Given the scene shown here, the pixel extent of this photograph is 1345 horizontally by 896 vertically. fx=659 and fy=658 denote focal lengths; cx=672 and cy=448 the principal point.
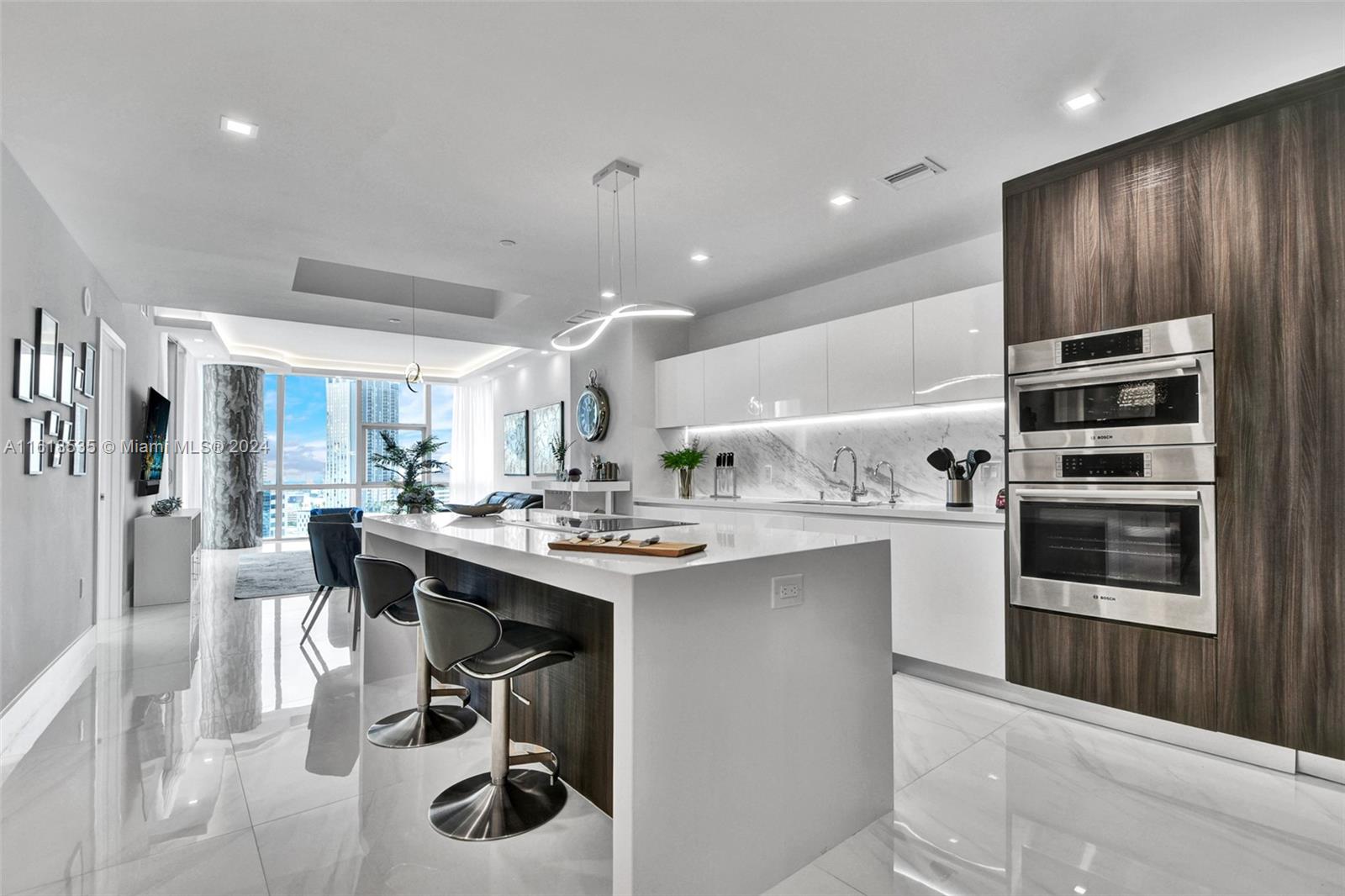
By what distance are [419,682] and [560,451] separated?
409 centimetres

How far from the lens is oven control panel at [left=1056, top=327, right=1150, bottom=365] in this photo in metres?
2.54

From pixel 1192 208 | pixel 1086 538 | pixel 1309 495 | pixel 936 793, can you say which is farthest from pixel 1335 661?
pixel 1192 208

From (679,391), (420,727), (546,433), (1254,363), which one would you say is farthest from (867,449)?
A: (546,433)

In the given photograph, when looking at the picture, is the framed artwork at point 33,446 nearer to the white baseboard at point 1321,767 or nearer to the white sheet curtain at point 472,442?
the white baseboard at point 1321,767

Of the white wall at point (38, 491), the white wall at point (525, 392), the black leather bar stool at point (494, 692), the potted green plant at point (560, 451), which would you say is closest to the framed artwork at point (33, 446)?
the white wall at point (38, 491)

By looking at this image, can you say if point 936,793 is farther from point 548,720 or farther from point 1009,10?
point 1009,10

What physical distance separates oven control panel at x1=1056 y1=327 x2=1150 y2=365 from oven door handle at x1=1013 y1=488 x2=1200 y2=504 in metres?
0.53

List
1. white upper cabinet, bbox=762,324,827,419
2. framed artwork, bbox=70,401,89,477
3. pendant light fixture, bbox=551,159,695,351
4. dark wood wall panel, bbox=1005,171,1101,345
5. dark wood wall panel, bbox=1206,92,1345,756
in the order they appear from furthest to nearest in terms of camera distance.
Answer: white upper cabinet, bbox=762,324,827,419
framed artwork, bbox=70,401,89,477
pendant light fixture, bbox=551,159,695,351
dark wood wall panel, bbox=1005,171,1101,345
dark wood wall panel, bbox=1206,92,1345,756

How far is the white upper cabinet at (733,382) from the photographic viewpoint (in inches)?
194

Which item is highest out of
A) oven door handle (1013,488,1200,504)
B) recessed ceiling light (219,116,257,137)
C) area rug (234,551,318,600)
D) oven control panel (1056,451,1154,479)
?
recessed ceiling light (219,116,257,137)

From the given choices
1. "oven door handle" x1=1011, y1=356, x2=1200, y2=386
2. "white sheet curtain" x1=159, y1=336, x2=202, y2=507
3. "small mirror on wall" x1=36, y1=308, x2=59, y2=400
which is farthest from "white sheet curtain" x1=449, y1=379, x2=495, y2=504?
"oven door handle" x1=1011, y1=356, x2=1200, y2=386

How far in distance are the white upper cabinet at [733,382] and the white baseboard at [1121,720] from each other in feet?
6.90

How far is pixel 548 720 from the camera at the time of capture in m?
2.62

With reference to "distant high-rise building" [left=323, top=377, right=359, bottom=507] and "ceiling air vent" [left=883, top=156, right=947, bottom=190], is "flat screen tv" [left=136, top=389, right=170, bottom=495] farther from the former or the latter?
"ceiling air vent" [left=883, top=156, right=947, bottom=190]
